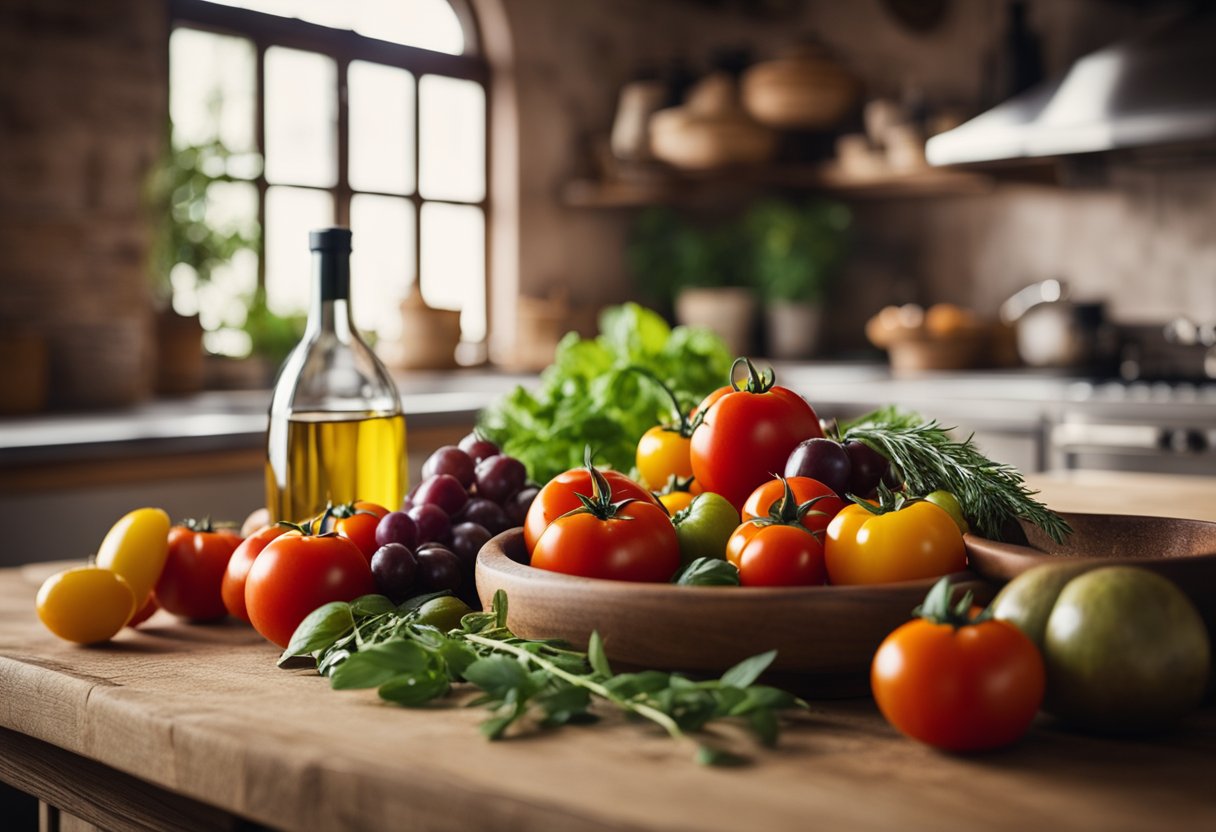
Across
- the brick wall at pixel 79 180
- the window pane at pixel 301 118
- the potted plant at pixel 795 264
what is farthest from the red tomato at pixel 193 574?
the potted plant at pixel 795 264

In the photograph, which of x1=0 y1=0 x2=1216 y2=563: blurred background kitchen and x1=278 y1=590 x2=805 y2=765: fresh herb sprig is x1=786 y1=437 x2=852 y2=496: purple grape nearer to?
x1=278 y1=590 x2=805 y2=765: fresh herb sprig

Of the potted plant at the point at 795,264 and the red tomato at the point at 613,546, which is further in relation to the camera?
the potted plant at the point at 795,264

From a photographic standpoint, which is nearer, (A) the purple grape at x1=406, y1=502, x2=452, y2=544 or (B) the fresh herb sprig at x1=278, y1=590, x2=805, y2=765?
(B) the fresh herb sprig at x1=278, y1=590, x2=805, y2=765

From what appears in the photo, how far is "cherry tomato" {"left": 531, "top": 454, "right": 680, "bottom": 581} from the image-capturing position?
2.75ft

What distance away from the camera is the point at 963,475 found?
0.92m

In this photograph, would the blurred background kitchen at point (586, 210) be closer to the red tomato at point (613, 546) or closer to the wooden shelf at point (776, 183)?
the wooden shelf at point (776, 183)

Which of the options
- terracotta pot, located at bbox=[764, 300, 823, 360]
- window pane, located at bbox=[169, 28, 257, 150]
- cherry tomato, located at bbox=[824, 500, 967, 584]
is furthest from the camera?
terracotta pot, located at bbox=[764, 300, 823, 360]

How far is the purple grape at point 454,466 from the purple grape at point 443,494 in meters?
0.05

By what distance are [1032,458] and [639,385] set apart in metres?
2.27

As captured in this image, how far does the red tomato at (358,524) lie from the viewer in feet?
3.34

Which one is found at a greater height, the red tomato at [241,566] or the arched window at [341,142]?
the arched window at [341,142]

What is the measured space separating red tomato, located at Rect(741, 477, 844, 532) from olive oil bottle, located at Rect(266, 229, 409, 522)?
446mm

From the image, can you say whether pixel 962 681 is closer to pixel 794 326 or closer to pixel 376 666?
pixel 376 666

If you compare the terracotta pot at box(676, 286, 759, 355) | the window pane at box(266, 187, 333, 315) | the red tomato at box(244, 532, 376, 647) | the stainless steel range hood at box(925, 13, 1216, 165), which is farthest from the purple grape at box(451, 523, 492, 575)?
the terracotta pot at box(676, 286, 759, 355)
